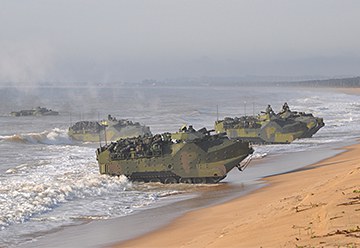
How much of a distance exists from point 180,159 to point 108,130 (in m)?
23.2

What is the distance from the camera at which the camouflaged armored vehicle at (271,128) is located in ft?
143

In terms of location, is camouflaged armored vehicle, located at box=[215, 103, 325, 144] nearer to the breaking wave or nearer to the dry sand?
the breaking wave

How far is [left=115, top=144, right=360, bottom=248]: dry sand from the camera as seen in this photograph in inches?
401

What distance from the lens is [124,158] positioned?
2712 centimetres

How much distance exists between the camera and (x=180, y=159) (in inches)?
1039

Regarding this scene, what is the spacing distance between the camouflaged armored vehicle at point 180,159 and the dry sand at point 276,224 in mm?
4587

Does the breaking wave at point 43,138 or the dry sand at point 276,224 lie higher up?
the dry sand at point 276,224

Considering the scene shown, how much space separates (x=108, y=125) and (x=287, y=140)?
14.5 m

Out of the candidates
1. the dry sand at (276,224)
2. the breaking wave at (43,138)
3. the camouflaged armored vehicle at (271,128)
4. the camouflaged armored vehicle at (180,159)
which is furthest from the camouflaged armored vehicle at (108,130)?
the dry sand at (276,224)

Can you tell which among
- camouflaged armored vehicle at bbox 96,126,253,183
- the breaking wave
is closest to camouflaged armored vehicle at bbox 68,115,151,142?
the breaking wave

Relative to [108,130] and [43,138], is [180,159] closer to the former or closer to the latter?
[108,130]

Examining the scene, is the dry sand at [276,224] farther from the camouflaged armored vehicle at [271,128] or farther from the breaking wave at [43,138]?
the breaking wave at [43,138]

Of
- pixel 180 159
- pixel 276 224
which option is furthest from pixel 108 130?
pixel 276 224

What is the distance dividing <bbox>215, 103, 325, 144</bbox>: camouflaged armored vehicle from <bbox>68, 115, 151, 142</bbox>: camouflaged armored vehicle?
639 centimetres
